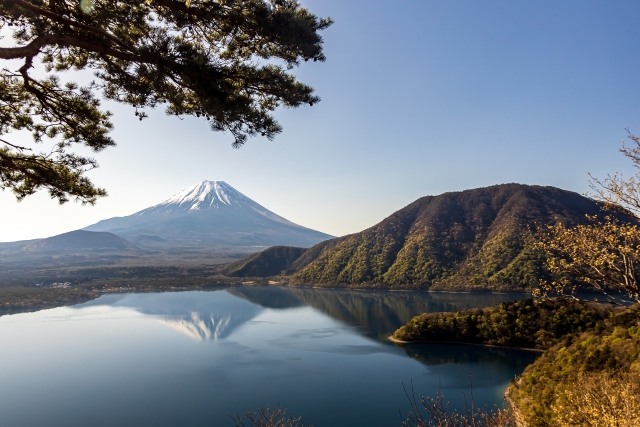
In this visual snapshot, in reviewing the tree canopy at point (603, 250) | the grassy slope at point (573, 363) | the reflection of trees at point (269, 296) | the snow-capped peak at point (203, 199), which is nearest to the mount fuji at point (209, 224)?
the snow-capped peak at point (203, 199)

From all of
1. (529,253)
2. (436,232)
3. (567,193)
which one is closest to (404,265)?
(436,232)

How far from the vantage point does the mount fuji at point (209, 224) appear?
14212 cm

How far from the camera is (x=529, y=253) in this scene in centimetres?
3769

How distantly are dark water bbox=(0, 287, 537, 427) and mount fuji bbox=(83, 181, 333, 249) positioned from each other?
103 metres

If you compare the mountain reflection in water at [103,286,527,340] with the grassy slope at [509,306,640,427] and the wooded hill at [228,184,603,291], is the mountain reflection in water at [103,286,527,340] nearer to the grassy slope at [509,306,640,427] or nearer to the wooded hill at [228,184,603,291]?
the wooded hill at [228,184,603,291]

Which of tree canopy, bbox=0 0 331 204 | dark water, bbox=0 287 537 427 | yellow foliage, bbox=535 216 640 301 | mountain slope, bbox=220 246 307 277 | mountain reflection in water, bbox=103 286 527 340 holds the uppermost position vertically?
tree canopy, bbox=0 0 331 204

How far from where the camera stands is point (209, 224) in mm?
158375

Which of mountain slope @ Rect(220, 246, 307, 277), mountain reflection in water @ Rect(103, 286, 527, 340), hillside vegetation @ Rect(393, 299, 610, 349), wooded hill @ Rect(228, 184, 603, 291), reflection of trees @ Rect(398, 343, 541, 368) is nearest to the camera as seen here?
reflection of trees @ Rect(398, 343, 541, 368)

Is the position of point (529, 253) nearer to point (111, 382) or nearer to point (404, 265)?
point (404, 265)

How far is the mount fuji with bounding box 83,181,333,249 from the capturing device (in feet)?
466

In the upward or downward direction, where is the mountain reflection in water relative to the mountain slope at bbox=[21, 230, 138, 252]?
downward

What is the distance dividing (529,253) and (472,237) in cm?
890

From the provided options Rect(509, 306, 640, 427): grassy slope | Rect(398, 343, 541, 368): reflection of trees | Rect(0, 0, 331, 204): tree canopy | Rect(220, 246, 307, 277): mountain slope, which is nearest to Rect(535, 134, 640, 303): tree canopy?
Rect(0, 0, 331, 204): tree canopy

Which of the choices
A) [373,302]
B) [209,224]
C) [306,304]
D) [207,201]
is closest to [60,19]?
[373,302]
